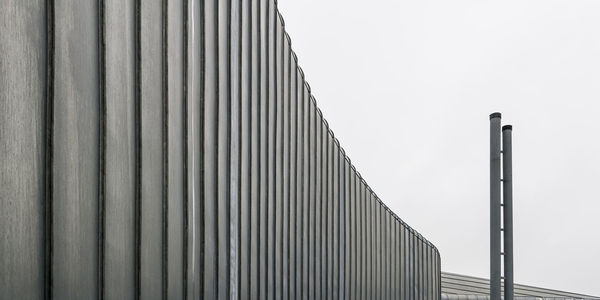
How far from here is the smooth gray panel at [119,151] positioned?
2.97 m

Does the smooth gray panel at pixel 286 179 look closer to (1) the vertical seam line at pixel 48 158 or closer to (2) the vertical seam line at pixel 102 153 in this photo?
(2) the vertical seam line at pixel 102 153

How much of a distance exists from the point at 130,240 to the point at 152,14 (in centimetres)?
132

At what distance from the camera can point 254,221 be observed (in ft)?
18.7

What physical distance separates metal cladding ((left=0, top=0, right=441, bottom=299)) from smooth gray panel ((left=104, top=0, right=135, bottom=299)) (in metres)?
0.01

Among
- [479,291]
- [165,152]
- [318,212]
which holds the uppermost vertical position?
[318,212]

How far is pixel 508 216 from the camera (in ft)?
23.5

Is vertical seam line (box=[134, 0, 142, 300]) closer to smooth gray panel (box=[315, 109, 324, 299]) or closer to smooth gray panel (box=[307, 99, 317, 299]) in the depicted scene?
smooth gray panel (box=[307, 99, 317, 299])

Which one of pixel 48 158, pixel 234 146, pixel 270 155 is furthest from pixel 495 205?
pixel 48 158

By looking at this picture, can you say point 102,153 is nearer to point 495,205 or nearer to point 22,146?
point 22,146

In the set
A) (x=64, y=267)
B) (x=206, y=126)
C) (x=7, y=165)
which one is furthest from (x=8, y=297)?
(x=206, y=126)

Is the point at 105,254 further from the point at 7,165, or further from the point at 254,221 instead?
the point at 254,221

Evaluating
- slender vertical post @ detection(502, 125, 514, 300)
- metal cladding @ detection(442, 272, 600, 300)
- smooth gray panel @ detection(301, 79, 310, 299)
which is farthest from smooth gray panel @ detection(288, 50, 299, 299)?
metal cladding @ detection(442, 272, 600, 300)

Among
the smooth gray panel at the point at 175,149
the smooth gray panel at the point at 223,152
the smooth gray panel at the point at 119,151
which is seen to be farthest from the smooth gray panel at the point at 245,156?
the smooth gray panel at the point at 119,151

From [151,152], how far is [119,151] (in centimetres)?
40
